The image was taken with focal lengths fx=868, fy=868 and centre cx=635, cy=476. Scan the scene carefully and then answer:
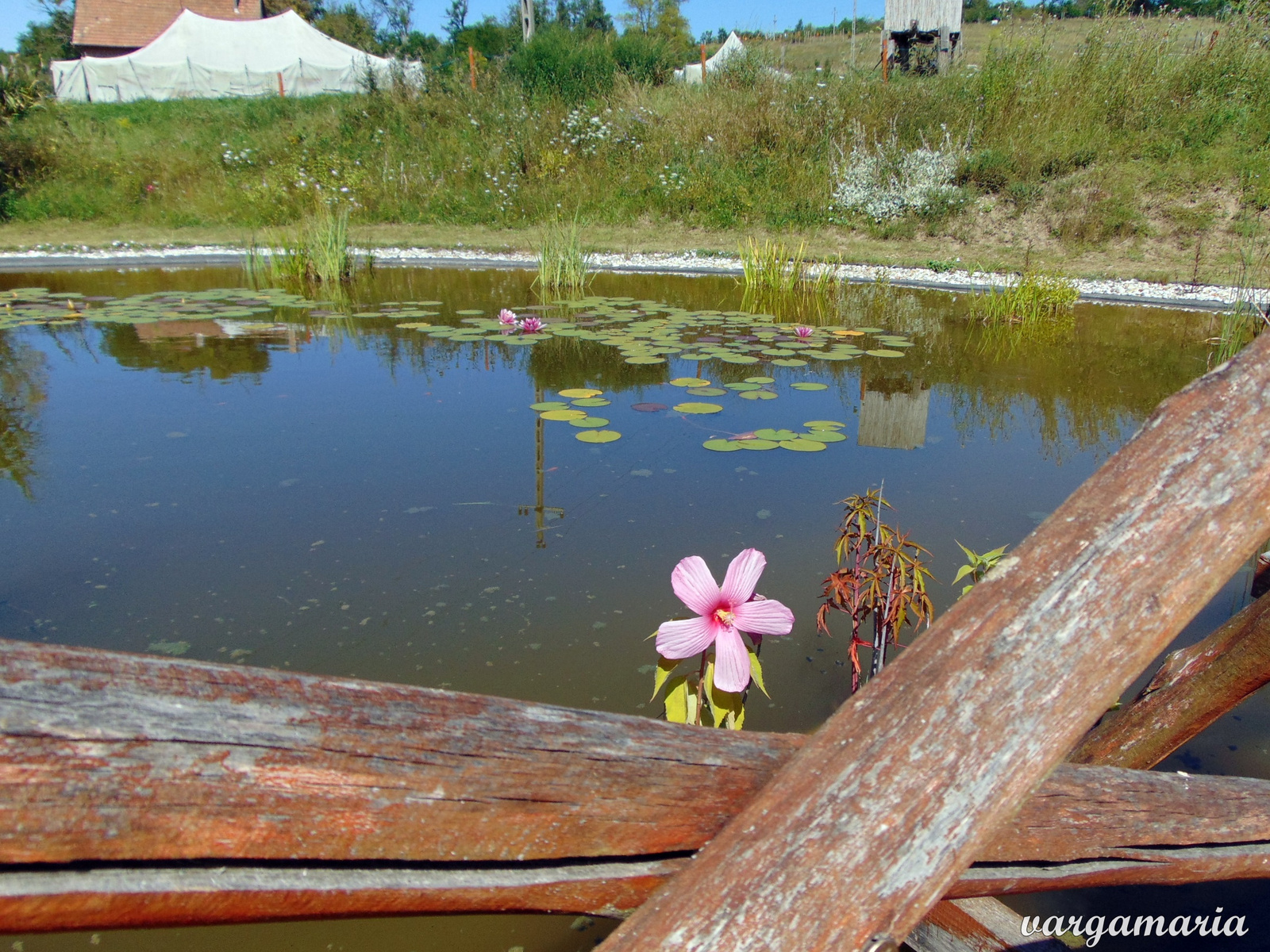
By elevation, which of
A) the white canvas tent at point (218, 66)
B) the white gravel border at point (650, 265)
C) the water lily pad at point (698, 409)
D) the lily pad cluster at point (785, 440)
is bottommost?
the lily pad cluster at point (785, 440)

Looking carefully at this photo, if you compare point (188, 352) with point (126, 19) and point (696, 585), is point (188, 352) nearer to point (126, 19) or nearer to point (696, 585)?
point (696, 585)

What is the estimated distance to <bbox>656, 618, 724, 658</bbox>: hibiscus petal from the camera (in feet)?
4.04

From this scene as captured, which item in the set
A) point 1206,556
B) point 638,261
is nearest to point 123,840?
point 1206,556

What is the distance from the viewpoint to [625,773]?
0.70 meters

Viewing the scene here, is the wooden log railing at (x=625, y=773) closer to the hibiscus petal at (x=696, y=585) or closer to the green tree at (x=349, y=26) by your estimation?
the hibiscus petal at (x=696, y=585)

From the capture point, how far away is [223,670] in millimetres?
607

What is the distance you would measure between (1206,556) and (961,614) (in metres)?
0.19

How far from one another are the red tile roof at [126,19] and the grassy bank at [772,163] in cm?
1950

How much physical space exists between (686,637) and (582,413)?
7.87ft

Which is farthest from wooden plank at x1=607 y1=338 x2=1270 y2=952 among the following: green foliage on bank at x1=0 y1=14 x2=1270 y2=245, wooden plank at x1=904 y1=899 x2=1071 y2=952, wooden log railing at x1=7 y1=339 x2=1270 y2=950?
green foliage on bank at x1=0 y1=14 x2=1270 y2=245

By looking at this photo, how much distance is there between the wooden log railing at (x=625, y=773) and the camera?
55 cm

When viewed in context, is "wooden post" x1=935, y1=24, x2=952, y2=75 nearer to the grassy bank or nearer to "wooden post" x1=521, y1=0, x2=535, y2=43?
the grassy bank

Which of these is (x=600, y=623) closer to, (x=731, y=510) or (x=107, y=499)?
(x=731, y=510)

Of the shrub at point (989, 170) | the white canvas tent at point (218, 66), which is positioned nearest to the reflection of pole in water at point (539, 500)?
the shrub at point (989, 170)
